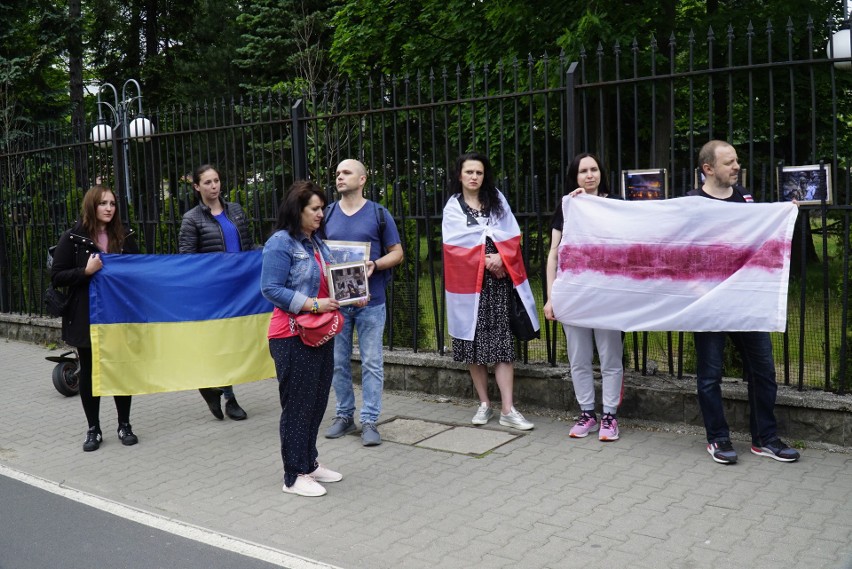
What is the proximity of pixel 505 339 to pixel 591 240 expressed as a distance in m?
0.97

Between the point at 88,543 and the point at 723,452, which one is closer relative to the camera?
the point at 88,543

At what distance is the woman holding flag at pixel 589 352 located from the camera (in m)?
6.10

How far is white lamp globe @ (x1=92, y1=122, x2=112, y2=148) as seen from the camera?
33.9ft

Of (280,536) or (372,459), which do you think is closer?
(280,536)

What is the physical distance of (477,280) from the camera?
648 centimetres

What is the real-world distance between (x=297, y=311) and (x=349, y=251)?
114 cm

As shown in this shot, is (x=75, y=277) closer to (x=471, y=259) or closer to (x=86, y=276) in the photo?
A: (x=86, y=276)

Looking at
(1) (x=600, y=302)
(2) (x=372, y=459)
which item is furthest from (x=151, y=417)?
(1) (x=600, y=302)

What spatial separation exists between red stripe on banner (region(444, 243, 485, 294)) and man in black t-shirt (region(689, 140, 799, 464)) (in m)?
1.66

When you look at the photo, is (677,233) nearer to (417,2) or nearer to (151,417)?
(151,417)

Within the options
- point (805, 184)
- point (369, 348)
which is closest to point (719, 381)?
point (805, 184)

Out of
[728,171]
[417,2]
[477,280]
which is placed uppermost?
[417,2]

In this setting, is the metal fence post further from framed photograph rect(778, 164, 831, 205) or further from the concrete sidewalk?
framed photograph rect(778, 164, 831, 205)

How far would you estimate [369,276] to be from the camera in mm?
6297
